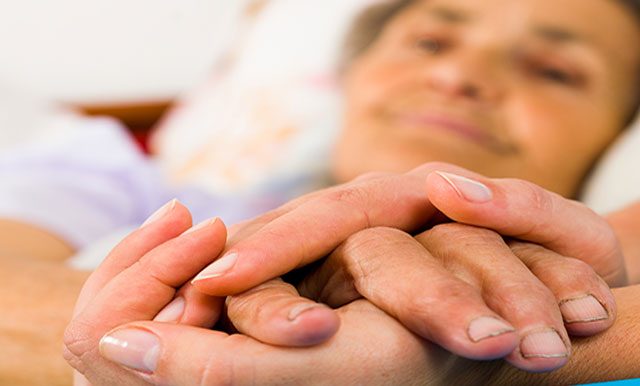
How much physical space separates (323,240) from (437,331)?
0.11 m

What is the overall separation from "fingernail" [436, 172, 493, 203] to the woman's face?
534mm

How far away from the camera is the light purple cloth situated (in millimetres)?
1197

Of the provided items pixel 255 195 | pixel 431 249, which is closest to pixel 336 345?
pixel 431 249

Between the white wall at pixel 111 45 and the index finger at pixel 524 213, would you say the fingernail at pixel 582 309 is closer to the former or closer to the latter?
the index finger at pixel 524 213

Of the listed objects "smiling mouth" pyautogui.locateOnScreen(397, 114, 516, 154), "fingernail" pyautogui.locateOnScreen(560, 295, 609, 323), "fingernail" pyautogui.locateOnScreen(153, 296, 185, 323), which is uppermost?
"smiling mouth" pyautogui.locateOnScreen(397, 114, 516, 154)

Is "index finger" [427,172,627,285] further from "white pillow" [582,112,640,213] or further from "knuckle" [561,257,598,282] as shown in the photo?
"white pillow" [582,112,640,213]

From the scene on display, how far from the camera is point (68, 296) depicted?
701mm

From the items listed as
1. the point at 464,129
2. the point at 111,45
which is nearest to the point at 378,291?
the point at 464,129

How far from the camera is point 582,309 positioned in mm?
471

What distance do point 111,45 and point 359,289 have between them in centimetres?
177

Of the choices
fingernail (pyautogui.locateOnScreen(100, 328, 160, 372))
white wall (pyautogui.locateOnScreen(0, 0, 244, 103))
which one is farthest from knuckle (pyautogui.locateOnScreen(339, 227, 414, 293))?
white wall (pyautogui.locateOnScreen(0, 0, 244, 103))

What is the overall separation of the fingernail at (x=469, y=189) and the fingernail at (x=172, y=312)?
17cm

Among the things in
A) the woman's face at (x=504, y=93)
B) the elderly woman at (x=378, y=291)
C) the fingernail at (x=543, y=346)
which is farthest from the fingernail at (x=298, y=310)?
the woman's face at (x=504, y=93)

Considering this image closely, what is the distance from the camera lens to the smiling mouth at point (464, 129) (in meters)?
1.05
